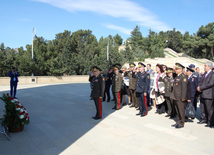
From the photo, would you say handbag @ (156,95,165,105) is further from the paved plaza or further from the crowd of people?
the paved plaza

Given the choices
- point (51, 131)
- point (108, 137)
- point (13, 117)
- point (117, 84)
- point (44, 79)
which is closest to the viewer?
point (108, 137)

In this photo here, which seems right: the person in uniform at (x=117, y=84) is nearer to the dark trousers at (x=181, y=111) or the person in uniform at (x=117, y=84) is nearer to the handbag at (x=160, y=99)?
the handbag at (x=160, y=99)

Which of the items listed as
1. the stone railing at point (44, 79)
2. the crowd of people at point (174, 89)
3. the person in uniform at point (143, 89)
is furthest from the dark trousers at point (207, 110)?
the stone railing at point (44, 79)

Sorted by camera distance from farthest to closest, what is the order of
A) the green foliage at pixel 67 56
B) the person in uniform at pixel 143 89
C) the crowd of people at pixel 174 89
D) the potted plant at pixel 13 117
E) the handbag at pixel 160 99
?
1. the green foliage at pixel 67 56
2. the handbag at pixel 160 99
3. the person in uniform at pixel 143 89
4. the crowd of people at pixel 174 89
5. the potted plant at pixel 13 117

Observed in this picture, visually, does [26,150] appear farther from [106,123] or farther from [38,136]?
[106,123]

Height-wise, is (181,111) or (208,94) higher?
(208,94)

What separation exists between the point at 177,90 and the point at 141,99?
1.79 metres

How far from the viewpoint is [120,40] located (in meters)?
95.1

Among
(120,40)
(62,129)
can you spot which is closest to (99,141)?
(62,129)

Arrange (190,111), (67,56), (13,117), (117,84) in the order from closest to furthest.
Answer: (13,117)
(190,111)
(117,84)
(67,56)

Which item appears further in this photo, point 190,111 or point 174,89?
point 190,111

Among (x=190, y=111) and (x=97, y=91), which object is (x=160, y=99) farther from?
(x=97, y=91)

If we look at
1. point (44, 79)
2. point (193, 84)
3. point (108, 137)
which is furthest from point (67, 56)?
point (108, 137)

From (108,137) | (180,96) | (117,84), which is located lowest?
(108,137)
